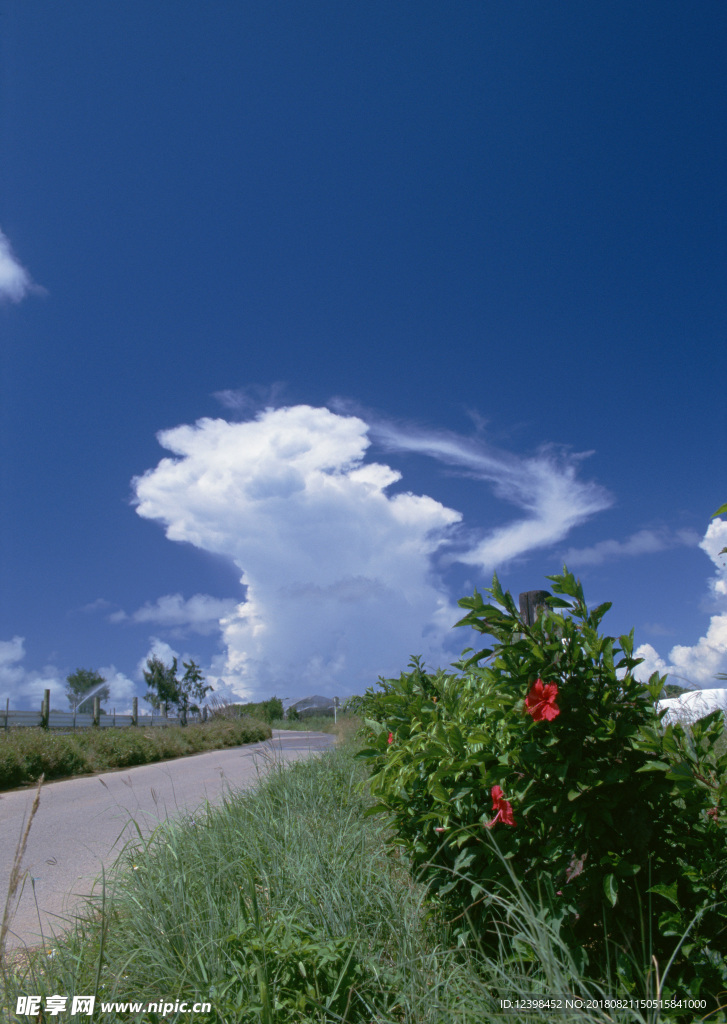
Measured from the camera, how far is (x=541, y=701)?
7.20ft

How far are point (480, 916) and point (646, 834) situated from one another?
93 centimetres

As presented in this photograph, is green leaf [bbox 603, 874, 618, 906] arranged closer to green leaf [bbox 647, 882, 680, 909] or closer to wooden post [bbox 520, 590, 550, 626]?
green leaf [bbox 647, 882, 680, 909]

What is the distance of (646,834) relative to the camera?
6.96 feet

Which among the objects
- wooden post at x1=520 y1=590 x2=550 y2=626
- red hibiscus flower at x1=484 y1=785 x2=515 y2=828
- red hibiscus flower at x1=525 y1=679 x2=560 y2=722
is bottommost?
red hibiscus flower at x1=484 y1=785 x2=515 y2=828

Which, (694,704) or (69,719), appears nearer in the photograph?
(694,704)

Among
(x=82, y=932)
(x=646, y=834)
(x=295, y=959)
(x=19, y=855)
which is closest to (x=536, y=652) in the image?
A: (x=646, y=834)

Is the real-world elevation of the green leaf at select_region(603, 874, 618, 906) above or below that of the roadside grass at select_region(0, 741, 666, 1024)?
above

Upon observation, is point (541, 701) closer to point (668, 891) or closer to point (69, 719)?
point (668, 891)

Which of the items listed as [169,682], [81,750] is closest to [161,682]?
[169,682]

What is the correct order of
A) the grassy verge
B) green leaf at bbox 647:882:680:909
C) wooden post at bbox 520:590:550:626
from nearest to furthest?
green leaf at bbox 647:882:680:909
wooden post at bbox 520:590:550:626
the grassy verge

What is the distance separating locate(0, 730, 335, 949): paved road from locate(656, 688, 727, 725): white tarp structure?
405 cm

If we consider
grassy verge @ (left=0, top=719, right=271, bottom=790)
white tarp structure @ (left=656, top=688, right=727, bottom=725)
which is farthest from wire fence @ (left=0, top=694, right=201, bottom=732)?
white tarp structure @ (left=656, top=688, right=727, bottom=725)

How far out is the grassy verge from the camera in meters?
13.2

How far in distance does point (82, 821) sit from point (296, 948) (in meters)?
8.22
